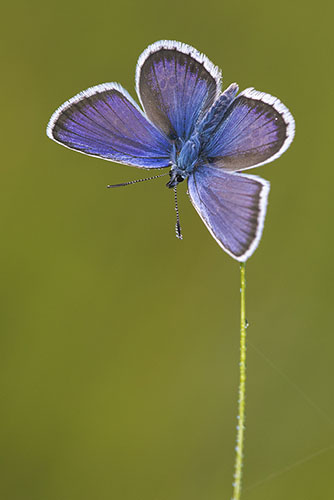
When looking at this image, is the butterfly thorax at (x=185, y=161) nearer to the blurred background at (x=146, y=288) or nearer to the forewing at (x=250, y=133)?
the forewing at (x=250, y=133)

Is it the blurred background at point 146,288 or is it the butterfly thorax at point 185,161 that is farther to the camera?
the blurred background at point 146,288

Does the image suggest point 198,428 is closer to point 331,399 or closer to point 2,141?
point 331,399

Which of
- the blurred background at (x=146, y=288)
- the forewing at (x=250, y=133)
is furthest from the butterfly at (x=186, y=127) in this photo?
the blurred background at (x=146, y=288)

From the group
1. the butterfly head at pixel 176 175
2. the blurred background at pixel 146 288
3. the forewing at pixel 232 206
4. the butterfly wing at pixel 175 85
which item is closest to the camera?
the forewing at pixel 232 206

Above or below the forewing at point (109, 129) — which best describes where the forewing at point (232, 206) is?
below

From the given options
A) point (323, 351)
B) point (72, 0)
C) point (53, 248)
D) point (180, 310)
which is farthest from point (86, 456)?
point (72, 0)

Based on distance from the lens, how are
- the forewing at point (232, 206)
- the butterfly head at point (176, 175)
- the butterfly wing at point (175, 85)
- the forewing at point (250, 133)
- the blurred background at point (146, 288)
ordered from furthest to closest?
the blurred background at point (146, 288) → the butterfly wing at point (175, 85) → the butterfly head at point (176, 175) → the forewing at point (250, 133) → the forewing at point (232, 206)
